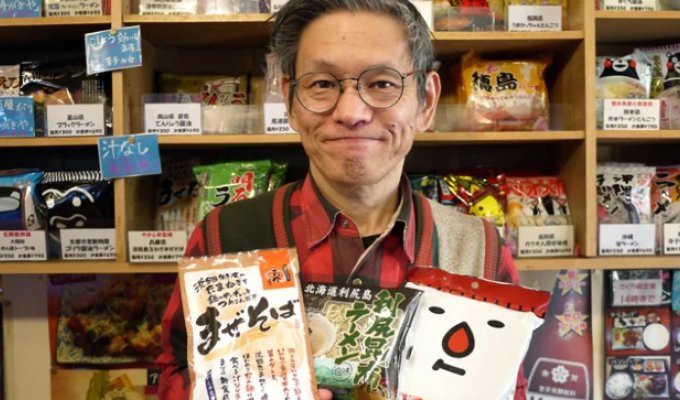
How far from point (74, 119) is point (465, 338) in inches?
43.7

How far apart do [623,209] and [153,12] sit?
137 centimetres

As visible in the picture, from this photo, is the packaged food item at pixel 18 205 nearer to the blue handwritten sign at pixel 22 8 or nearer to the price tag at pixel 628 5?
the blue handwritten sign at pixel 22 8

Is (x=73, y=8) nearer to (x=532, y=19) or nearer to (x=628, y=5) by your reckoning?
(x=532, y=19)

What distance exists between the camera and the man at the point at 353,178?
893 mm

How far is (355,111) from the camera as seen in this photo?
34.2 inches

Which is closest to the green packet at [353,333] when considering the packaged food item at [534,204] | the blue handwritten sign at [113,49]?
the packaged food item at [534,204]

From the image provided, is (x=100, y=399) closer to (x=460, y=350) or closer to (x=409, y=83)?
(x=460, y=350)

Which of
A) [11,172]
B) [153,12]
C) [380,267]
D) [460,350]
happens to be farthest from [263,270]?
[11,172]

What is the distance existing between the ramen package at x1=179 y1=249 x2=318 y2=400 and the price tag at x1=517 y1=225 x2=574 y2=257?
0.78 meters

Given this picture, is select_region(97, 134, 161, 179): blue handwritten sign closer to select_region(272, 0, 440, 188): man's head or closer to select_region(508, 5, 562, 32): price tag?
select_region(272, 0, 440, 188): man's head

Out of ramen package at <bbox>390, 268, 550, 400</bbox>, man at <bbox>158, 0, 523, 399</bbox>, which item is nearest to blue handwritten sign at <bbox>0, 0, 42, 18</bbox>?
man at <bbox>158, 0, 523, 399</bbox>

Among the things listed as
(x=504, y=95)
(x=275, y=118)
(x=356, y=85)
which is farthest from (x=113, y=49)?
(x=504, y=95)

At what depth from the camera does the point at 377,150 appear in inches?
35.4

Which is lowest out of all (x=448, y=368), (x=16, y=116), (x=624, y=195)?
(x=448, y=368)
